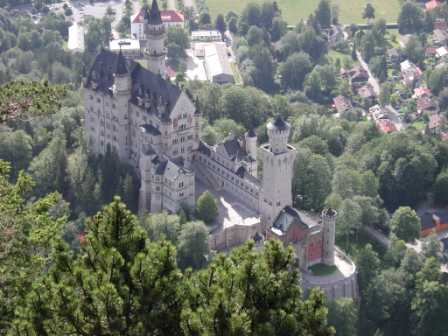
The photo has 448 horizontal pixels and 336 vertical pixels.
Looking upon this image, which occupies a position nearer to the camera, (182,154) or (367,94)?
(182,154)

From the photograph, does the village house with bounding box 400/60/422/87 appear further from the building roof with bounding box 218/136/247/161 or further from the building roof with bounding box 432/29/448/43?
the building roof with bounding box 218/136/247/161

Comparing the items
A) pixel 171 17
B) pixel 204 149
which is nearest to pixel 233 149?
pixel 204 149

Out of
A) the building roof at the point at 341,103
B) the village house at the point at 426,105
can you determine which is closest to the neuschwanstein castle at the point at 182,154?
the building roof at the point at 341,103

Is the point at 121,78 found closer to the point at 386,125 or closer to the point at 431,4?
the point at 386,125

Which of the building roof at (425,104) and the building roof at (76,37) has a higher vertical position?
the building roof at (76,37)

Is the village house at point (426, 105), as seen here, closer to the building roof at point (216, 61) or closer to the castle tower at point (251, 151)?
the building roof at point (216, 61)

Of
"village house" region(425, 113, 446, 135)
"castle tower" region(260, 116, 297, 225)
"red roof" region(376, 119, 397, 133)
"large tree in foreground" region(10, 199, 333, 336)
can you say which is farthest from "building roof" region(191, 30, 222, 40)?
"large tree in foreground" region(10, 199, 333, 336)
